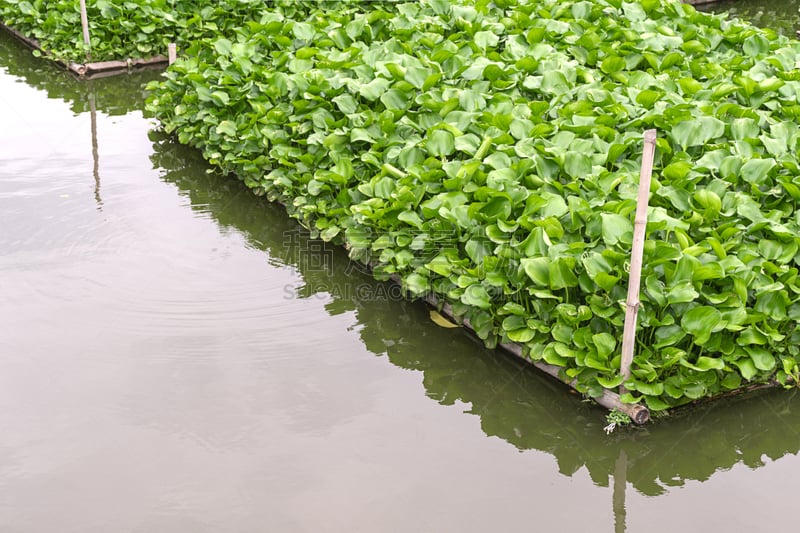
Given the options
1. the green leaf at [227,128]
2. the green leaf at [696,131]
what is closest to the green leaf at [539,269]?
the green leaf at [696,131]

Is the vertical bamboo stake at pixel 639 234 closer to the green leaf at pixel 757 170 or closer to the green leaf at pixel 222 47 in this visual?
the green leaf at pixel 757 170

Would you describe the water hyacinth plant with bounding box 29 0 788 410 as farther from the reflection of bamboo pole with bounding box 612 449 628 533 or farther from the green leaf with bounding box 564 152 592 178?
the reflection of bamboo pole with bounding box 612 449 628 533

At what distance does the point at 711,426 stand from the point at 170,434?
92.4 inches

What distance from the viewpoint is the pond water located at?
3.61 m

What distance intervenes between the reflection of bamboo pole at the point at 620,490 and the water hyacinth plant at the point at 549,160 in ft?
0.91

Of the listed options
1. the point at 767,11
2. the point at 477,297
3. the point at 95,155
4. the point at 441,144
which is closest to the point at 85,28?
the point at 95,155

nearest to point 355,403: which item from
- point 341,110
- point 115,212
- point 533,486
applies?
point 533,486

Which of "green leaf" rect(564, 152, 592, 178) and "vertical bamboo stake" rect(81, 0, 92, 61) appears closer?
Result: "green leaf" rect(564, 152, 592, 178)

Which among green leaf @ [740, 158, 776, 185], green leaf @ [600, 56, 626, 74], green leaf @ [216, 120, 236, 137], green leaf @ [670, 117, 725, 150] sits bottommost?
green leaf @ [216, 120, 236, 137]

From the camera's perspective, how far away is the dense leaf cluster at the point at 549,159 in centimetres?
405

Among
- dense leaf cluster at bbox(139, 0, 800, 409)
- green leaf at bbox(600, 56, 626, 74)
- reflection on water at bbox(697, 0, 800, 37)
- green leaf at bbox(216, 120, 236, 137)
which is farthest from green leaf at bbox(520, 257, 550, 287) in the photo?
reflection on water at bbox(697, 0, 800, 37)

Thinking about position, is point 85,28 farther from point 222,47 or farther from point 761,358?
point 761,358

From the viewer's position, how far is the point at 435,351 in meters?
4.69

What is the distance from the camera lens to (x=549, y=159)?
4805mm
